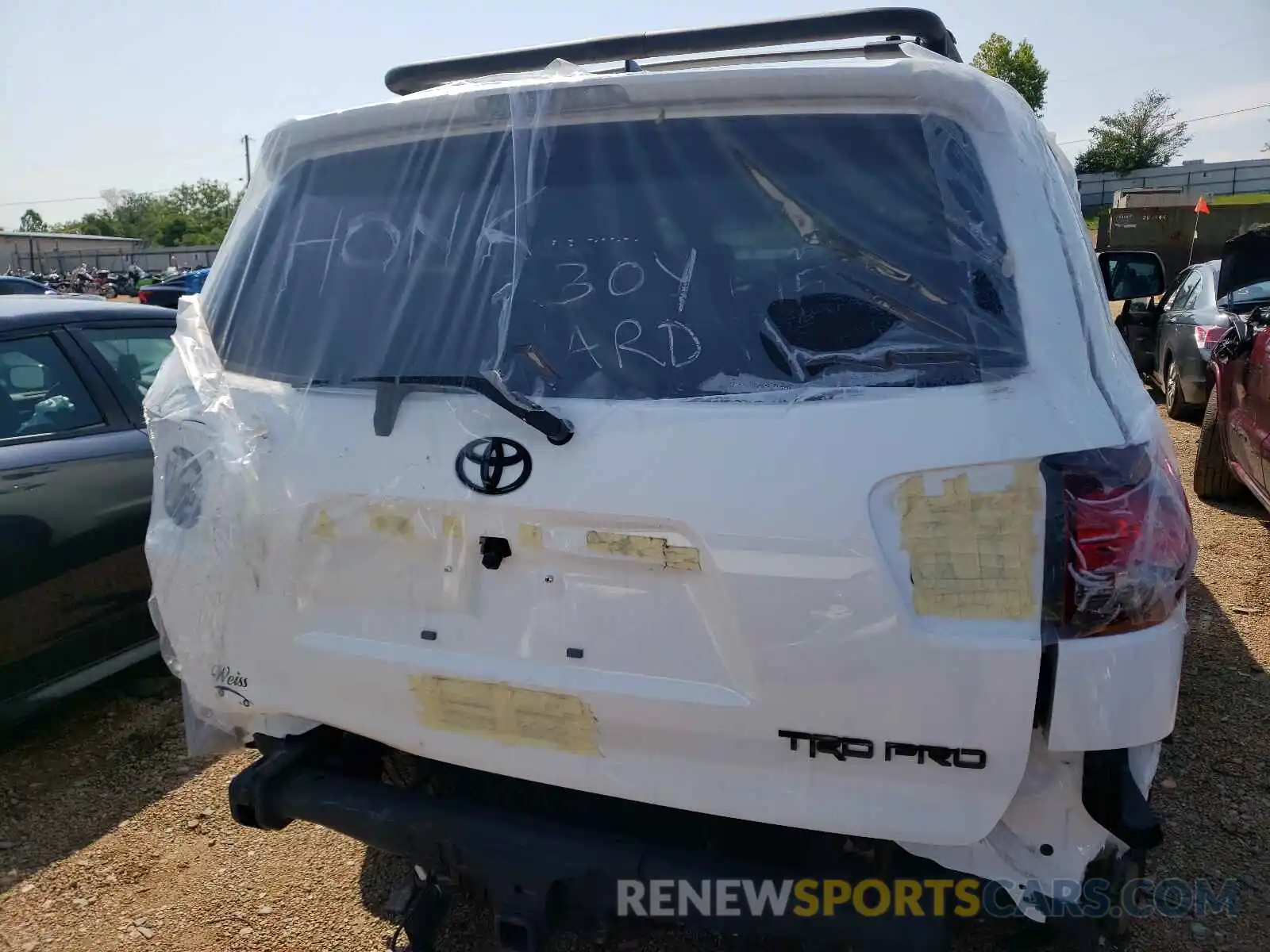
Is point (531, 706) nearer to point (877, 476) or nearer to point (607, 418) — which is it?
point (607, 418)

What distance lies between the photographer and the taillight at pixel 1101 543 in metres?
1.53

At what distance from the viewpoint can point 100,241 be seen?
70.4 metres

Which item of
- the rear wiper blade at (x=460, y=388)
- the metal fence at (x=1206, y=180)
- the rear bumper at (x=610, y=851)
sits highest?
the metal fence at (x=1206, y=180)

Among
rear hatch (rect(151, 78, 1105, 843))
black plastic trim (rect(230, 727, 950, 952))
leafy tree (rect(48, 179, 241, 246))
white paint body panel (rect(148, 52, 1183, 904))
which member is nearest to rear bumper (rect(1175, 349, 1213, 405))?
white paint body panel (rect(148, 52, 1183, 904))

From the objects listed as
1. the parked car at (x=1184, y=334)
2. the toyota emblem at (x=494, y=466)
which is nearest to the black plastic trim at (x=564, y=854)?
the toyota emblem at (x=494, y=466)

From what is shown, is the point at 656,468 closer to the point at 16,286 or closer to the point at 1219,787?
the point at 1219,787

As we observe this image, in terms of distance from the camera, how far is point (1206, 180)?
153ft

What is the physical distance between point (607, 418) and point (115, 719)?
308 centimetres

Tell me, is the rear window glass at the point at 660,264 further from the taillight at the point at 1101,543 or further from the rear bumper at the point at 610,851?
the rear bumper at the point at 610,851

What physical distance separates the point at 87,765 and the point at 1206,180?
55487 mm

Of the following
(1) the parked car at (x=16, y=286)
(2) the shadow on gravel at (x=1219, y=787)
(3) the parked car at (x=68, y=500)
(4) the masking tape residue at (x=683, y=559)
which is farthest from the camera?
(1) the parked car at (x=16, y=286)

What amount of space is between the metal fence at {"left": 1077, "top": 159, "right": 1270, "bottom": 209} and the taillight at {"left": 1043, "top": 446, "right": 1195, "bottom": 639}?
49.9 metres

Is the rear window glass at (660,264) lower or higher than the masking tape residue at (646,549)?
higher

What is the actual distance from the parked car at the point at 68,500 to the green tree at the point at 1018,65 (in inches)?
1876
